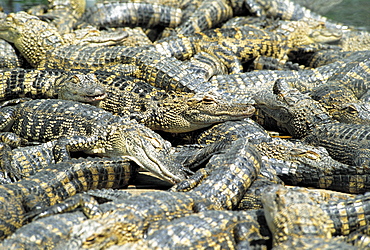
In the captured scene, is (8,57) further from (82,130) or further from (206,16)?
(206,16)

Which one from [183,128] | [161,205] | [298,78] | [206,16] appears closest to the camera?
[161,205]

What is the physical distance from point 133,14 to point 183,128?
9.67 ft

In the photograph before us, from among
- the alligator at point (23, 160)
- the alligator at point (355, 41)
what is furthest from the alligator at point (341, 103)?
the alligator at point (23, 160)

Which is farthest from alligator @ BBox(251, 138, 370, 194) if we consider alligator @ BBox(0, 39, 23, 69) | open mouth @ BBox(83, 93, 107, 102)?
alligator @ BBox(0, 39, 23, 69)

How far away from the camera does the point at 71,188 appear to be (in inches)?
146

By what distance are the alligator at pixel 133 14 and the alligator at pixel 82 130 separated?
2.68 m

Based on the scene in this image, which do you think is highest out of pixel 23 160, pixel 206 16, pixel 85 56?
pixel 206 16

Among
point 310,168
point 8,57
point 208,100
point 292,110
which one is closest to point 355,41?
point 292,110

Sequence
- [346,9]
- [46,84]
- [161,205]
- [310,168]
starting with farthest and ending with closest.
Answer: [346,9] < [46,84] < [310,168] < [161,205]

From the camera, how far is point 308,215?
2.97 metres

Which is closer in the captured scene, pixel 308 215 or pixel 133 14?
pixel 308 215

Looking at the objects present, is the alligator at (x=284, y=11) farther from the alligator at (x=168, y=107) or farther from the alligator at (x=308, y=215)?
Answer: the alligator at (x=308, y=215)

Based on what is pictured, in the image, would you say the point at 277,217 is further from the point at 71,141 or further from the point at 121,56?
the point at 121,56

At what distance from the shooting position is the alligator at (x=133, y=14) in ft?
23.4
